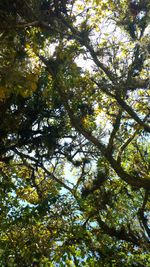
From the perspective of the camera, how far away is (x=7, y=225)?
6727mm

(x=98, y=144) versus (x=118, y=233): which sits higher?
(x=98, y=144)

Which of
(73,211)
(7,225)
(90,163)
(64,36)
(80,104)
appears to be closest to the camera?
(7,225)

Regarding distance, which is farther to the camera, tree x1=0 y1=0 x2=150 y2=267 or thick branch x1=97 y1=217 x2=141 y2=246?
thick branch x1=97 y1=217 x2=141 y2=246

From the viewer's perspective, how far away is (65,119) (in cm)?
1124

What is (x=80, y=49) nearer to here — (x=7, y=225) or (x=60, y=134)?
(x=60, y=134)

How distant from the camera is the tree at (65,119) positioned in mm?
6879

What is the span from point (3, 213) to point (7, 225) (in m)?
0.83

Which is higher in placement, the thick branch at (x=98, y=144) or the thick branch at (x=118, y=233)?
the thick branch at (x=98, y=144)

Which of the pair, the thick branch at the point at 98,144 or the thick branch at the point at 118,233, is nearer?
the thick branch at the point at 98,144

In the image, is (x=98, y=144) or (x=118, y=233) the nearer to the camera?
(x=98, y=144)

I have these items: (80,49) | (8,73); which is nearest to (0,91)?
(8,73)

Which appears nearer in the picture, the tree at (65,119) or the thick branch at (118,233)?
the tree at (65,119)

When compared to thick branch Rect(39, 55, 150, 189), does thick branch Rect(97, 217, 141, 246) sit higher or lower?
lower

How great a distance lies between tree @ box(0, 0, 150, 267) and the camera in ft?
22.6
